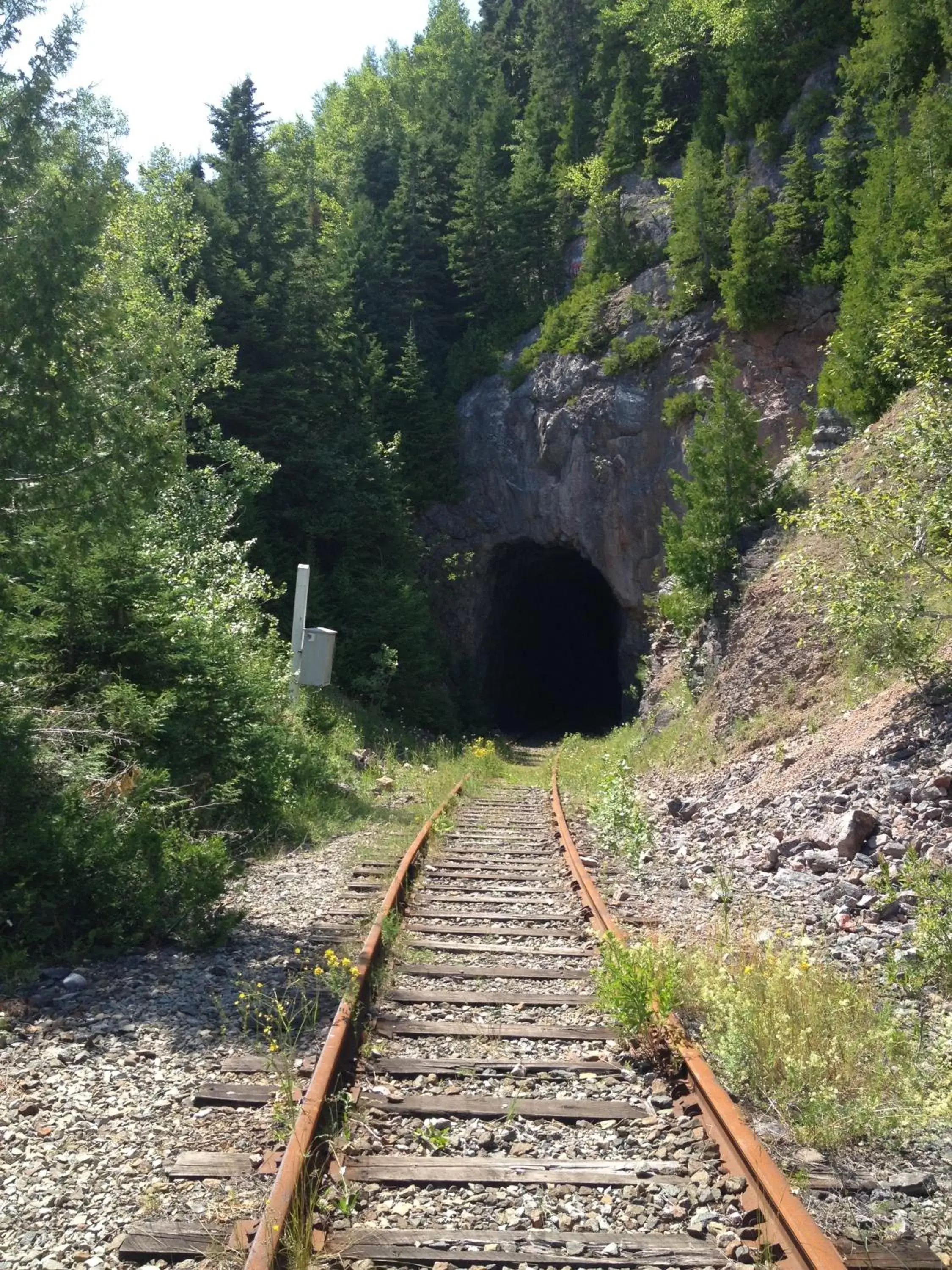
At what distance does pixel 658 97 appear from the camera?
1169 inches

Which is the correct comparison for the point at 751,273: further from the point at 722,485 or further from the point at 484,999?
the point at 484,999

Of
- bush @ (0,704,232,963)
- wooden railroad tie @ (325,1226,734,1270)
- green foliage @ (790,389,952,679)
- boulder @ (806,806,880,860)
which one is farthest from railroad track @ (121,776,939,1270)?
green foliage @ (790,389,952,679)

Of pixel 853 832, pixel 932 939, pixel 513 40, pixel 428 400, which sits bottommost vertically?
pixel 932 939

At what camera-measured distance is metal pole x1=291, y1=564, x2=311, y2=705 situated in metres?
13.5

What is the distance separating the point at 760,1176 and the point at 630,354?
80.7ft

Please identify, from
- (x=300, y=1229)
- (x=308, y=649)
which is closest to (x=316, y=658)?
(x=308, y=649)

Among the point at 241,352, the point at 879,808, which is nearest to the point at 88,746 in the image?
the point at 879,808

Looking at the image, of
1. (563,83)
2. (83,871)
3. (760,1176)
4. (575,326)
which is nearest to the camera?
(760,1176)

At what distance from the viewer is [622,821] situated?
10.2 m

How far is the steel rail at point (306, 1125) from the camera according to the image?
2795 mm

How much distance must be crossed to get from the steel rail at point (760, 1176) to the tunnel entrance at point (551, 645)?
2668 cm

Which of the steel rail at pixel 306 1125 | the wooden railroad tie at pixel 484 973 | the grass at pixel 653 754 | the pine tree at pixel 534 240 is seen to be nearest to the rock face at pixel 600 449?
the pine tree at pixel 534 240

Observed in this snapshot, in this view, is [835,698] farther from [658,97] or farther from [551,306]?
[658,97]

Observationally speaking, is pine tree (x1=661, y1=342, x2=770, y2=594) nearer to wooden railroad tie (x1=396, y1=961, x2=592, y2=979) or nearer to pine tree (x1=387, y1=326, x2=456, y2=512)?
wooden railroad tie (x1=396, y1=961, x2=592, y2=979)
